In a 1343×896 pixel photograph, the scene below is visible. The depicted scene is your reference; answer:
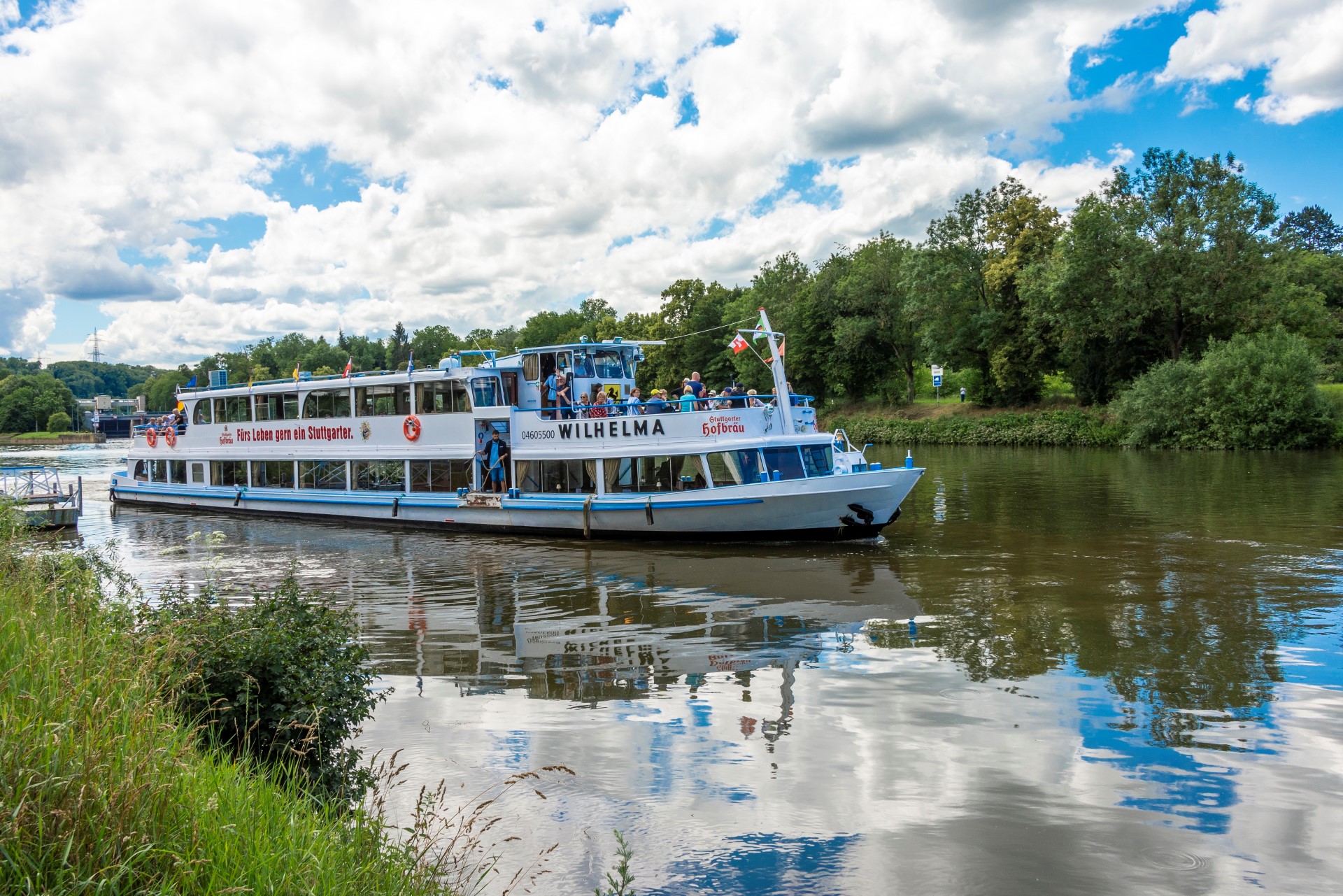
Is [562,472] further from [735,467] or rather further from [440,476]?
[735,467]

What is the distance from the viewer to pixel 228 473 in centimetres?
3153

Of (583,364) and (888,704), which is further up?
(583,364)

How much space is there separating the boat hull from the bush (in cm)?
3184

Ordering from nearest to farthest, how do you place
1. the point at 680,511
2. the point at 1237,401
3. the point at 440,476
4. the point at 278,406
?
the point at 680,511 < the point at 440,476 < the point at 278,406 < the point at 1237,401

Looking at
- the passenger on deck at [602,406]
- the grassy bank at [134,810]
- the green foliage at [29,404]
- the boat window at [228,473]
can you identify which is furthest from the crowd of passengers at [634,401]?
the green foliage at [29,404]

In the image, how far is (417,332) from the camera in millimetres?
174375

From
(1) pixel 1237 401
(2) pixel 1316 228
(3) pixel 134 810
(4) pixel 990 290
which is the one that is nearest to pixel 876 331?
(4) pixel 990 290

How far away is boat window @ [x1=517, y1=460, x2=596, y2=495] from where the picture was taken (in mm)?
23078

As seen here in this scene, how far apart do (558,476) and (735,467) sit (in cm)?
528

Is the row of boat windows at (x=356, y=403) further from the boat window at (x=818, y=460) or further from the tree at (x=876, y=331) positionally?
the tree at (x=876, y=331)

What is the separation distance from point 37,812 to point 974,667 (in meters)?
10.1

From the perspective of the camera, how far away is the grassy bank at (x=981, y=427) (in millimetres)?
53906

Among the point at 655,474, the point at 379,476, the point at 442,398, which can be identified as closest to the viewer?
the point at 655,474

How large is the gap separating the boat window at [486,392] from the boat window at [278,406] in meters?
7.98
